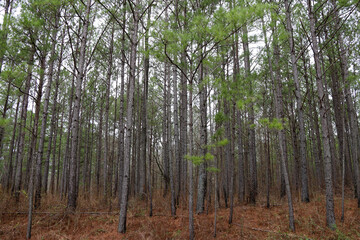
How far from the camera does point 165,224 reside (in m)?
5.75

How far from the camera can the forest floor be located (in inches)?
197

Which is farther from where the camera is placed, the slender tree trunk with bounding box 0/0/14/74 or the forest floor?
the slender tree trunk with bounding box 0/0/14/74

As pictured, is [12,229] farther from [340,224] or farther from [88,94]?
[88,94]

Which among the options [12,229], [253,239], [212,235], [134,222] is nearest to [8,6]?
[12,229]

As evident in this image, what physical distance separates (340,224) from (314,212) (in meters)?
0.94

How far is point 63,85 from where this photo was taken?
44.5 feet

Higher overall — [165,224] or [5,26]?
[5,26]

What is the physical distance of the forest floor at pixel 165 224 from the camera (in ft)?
16.4

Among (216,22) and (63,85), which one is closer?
(216,22)

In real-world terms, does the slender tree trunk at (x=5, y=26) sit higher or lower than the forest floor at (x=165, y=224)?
higher

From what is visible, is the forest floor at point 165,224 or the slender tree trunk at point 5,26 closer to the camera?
the forest floor at point 165,224

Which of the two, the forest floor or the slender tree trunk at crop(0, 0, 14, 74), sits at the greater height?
the slender tree trunk at crop(0, 0, 14, 74)

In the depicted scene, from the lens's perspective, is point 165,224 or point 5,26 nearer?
point 165,224

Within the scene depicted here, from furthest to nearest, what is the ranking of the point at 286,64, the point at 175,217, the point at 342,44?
the point at 286,64 < the point at 342,44 < the point at 175,217
